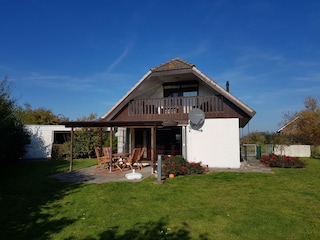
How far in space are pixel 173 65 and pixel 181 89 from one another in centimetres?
233

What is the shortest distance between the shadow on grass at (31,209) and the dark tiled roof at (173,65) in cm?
779

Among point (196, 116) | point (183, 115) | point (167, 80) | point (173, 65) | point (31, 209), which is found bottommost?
point (31, 209)

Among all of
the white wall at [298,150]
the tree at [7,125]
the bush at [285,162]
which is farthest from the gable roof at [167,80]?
the white wall at [298,150]

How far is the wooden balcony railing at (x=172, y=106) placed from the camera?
44.1 feet

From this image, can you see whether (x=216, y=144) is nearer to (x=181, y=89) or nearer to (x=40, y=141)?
(x=181, y=89)

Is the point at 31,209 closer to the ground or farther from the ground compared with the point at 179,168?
closer to the ground

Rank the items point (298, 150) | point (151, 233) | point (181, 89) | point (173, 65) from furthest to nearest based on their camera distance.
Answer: point (298, 150), point (181, 89), point (173, 65), point (151, 233)

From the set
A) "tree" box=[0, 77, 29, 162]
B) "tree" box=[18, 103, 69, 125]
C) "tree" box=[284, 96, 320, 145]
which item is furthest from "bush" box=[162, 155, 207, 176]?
"tree" box=[18, 103, 69, 125]

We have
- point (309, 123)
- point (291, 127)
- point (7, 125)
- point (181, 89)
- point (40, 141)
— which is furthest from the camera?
point (291, 127)

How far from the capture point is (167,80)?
50.5ft

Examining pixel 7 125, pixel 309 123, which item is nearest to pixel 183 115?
pixel 7 125

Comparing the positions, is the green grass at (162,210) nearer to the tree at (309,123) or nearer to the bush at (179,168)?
the bush at (179,168)

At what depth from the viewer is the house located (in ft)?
42.2

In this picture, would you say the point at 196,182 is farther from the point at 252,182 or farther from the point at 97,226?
the point at 97,226
